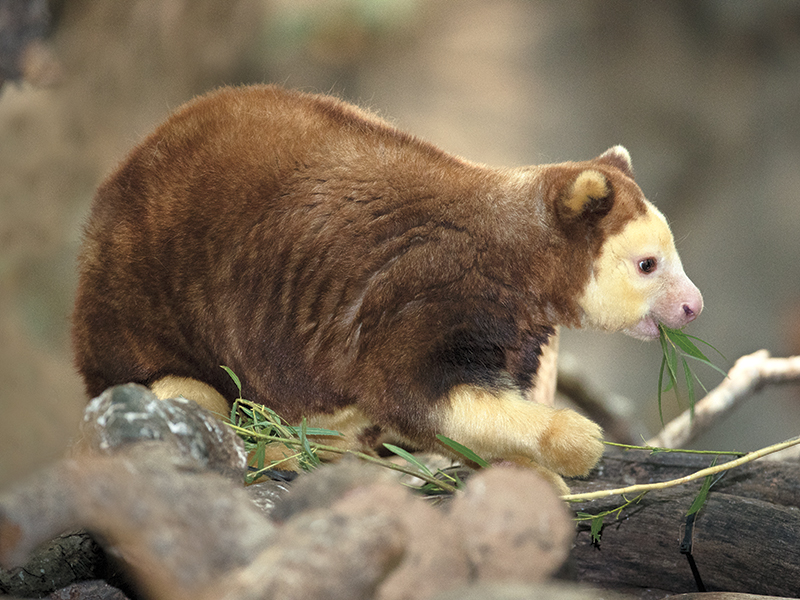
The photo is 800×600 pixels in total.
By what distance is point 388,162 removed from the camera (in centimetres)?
248

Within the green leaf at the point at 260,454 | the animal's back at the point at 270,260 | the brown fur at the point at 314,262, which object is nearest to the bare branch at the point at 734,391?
the brown fur at the point at 314,262

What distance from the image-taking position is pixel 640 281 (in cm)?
245

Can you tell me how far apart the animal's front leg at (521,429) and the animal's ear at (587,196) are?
0.65 m

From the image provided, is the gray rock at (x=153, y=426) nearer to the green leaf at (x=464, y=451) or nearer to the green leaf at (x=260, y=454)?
the green leaf at (x=260, y=454)

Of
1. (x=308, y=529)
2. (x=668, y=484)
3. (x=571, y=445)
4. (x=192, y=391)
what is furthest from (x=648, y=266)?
(x=308, y=529)

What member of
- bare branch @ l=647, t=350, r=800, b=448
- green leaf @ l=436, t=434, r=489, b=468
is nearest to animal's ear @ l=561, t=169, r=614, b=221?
green leaf @ l=436, t=434, r=489, b=468

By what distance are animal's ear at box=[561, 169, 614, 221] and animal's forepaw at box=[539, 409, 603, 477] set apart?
26.9 inches

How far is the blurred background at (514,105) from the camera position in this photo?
6.16m

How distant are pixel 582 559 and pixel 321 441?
967 millimetres

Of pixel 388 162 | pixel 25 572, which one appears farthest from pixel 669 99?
pixel 25 572

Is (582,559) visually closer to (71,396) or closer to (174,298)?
(174,298)

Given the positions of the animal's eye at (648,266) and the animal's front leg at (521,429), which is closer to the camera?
the animal's front leg at (521,429)

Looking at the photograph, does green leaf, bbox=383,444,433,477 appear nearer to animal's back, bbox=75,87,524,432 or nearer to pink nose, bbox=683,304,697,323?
animal's back, bbox=75,87,524,432

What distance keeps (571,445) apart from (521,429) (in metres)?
0.15
